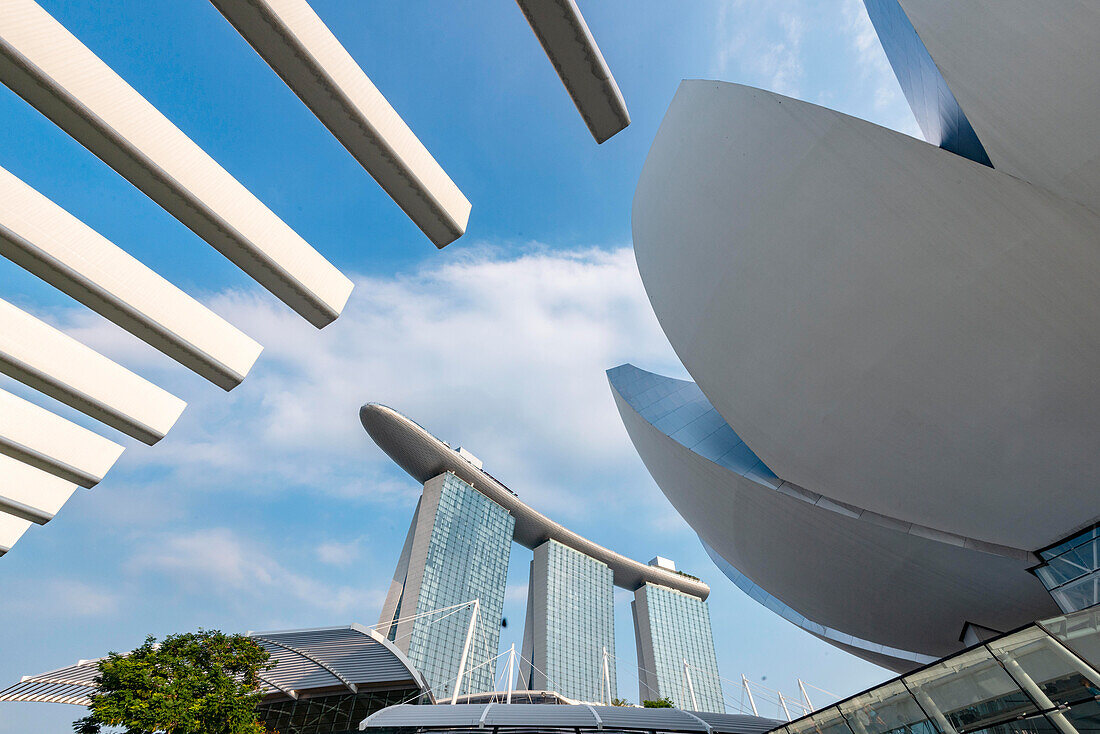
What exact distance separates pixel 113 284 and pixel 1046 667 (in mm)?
11059

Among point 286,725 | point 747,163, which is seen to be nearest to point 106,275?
point 747,163

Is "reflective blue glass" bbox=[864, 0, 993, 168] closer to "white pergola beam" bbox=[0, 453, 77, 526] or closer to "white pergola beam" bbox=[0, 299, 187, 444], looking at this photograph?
"white pergola beam" bbox=[0, 299, 187, 444]

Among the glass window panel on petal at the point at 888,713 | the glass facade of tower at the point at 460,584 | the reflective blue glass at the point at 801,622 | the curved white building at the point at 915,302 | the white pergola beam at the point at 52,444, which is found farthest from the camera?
the glass facade of tower at the point at 460,584

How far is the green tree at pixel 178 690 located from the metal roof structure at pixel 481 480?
59.0 m

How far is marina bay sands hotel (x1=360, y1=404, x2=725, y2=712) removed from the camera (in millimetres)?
66125

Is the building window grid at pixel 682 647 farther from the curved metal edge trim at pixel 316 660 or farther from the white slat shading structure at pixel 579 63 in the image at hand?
the white slat shading structure at pixel 579 63

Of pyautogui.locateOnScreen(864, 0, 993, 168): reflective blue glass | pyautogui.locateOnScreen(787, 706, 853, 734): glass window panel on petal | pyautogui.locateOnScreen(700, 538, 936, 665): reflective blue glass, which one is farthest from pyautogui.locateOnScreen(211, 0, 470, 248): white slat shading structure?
pyautogui.locateOnScreen(700, 538, 936, 665): reflective blue glass

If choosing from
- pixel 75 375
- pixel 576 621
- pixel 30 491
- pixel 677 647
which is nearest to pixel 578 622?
pixel 576 621

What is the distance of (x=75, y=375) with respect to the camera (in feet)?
18.3

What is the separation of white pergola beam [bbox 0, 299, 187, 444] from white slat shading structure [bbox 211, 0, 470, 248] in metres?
3.73

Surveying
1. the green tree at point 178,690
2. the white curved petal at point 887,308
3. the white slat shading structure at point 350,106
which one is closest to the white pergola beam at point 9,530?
the green tree at point 178,690

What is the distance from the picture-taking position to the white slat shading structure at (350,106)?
3.68 meters

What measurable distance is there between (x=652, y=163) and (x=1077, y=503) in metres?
13.0

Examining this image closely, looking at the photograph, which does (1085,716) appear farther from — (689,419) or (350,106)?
(689,419)
